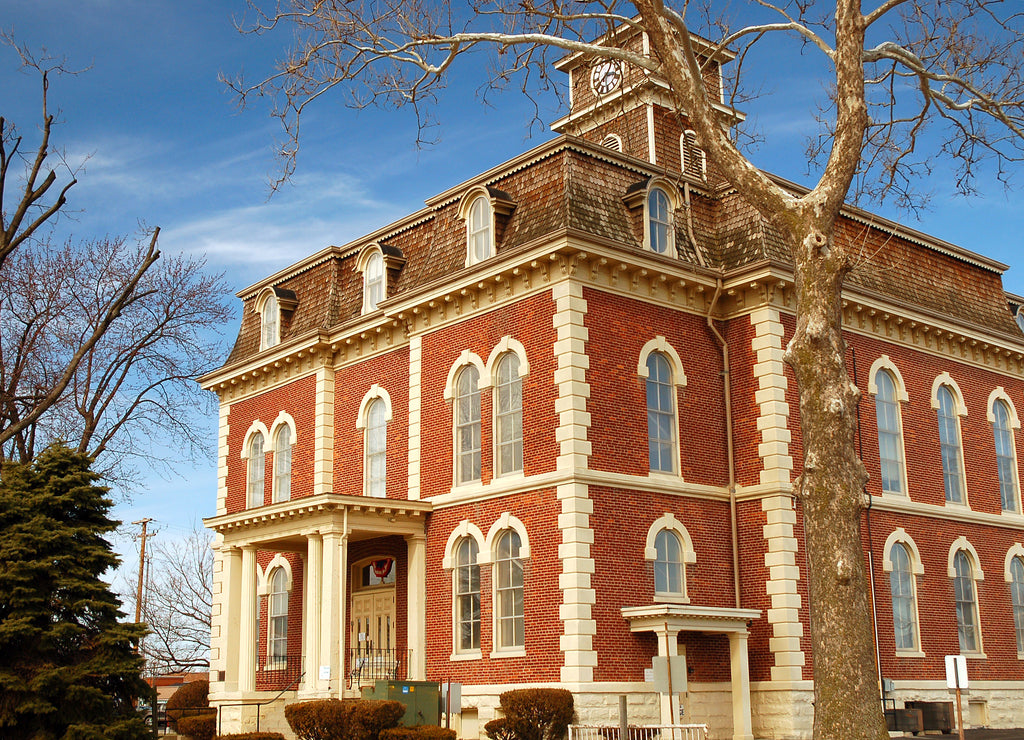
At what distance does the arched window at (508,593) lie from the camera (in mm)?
21906

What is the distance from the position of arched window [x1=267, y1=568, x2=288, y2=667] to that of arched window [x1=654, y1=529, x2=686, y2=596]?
36.0 feet

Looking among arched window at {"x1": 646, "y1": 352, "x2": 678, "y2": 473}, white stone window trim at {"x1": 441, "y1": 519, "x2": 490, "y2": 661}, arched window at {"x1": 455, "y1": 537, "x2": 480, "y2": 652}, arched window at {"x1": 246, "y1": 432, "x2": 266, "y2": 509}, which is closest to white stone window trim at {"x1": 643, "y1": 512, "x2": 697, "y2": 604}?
arched window at {"x1": 646, "y1": 352, "x2": 678, "y2": 473}

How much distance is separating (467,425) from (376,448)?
3.79 meters

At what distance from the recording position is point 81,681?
19.6 m

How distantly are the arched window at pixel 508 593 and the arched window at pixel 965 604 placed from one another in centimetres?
1102

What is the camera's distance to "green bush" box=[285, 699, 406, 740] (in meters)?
20.4

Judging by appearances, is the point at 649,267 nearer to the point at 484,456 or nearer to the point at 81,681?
the point at 484,456

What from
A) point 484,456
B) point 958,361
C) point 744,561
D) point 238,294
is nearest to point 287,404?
point 238,294

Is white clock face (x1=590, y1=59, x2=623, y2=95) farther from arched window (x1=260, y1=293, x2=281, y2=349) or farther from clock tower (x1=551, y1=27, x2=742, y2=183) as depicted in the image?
arched window (x1=260, y1=293, x2=281, y2=349)

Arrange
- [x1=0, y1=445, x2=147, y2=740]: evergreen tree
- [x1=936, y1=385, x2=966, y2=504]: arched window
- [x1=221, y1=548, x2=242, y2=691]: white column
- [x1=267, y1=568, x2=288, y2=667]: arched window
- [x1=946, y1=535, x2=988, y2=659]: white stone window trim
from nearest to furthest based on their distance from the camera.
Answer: [x1=0, y1=445, x2=147, y2=740]: evergreen tree < [x1=946, y1=535, x2=988, y2=659]: white stone window trim < [x1=221, y1=548, x2=242, y2=691]: white column < [x1=936, y1=385, x2=966, y2=504]: arched window < [x1=267, y1=568, x2=288, y2=667]: arched window

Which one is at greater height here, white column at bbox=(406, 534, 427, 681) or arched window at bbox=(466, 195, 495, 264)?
arched window at bbox=(466, 195, 495, 264)

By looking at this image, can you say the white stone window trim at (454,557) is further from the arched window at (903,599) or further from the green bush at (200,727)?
the arched window at (903,599)

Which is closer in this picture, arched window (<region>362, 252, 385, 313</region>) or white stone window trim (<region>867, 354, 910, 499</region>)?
white stone window trim (<region>867, 354, 910, 499</region>)

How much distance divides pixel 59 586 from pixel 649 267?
41.4ft
